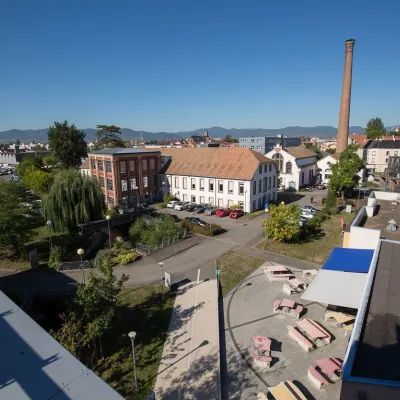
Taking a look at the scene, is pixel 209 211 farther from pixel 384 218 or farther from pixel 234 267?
pixel 384 218

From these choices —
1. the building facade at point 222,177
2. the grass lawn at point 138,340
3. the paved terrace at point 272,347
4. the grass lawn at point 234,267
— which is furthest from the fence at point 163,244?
the building facade at point 222,177

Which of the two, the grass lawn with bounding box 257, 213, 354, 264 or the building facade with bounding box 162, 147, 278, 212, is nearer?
the grass lawn with bounding box 257, 213, 354, 264

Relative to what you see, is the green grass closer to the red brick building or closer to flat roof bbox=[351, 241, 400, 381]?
the red brick building

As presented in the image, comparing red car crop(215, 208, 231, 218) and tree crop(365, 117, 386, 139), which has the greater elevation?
tree crop(365, 117, 386, 139)

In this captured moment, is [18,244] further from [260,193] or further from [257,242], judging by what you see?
[260,193]

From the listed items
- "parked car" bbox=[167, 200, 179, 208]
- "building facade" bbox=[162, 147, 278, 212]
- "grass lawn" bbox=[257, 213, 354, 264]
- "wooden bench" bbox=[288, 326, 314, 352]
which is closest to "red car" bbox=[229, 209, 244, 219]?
"building facade" bbox=[162, 147, 278, 212]

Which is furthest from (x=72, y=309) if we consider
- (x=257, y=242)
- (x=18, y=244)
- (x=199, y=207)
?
(x=199, y=207)

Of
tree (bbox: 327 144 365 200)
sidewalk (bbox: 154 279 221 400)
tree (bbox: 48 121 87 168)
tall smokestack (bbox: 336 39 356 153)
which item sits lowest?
sidewalk (bbox: 154 279 221 400)

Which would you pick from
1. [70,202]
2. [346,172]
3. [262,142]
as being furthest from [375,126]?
[70,202]
